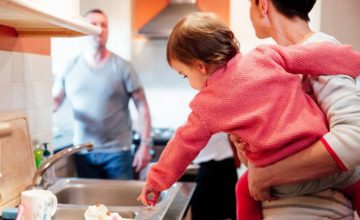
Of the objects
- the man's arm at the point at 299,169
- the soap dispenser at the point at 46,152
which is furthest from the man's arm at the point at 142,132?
the man's arm at the point at 299,169

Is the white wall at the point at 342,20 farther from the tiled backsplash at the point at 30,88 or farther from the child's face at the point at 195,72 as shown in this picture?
the tiled backsplash at the point at 30,88

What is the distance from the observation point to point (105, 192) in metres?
1.89

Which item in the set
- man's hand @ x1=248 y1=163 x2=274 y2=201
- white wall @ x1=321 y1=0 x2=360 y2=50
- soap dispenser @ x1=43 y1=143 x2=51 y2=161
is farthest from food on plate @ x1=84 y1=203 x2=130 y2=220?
white wall @ x1=321 y1=0 x2=360 y2=50

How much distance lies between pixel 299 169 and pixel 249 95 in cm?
20

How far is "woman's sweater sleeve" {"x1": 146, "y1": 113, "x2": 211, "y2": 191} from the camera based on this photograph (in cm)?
103

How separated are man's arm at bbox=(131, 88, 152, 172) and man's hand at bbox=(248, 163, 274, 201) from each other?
1.81 metres

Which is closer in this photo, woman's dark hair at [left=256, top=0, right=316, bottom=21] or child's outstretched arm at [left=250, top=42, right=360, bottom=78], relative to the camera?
child's outstretched arm at [left=250, top=42, right=360, bottom=78]

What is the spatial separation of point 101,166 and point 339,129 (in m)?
2.06

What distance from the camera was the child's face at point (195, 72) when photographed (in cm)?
106

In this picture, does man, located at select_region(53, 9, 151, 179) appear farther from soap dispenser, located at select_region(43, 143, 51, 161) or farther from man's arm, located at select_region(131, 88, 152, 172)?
soap dispenser, located at select_region(43, 143, 51, 161)

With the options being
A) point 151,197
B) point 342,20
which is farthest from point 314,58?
point 342,20

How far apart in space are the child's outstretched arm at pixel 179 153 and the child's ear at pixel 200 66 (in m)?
0.11

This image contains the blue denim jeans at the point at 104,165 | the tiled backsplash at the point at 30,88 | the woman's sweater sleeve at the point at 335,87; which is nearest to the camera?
the woman's sweater sleeve at the point at 335,87

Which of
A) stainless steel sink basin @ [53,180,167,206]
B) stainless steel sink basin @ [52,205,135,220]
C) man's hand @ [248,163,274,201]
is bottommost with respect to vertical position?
stainless steel sink basin @ [53,180,167,206]
